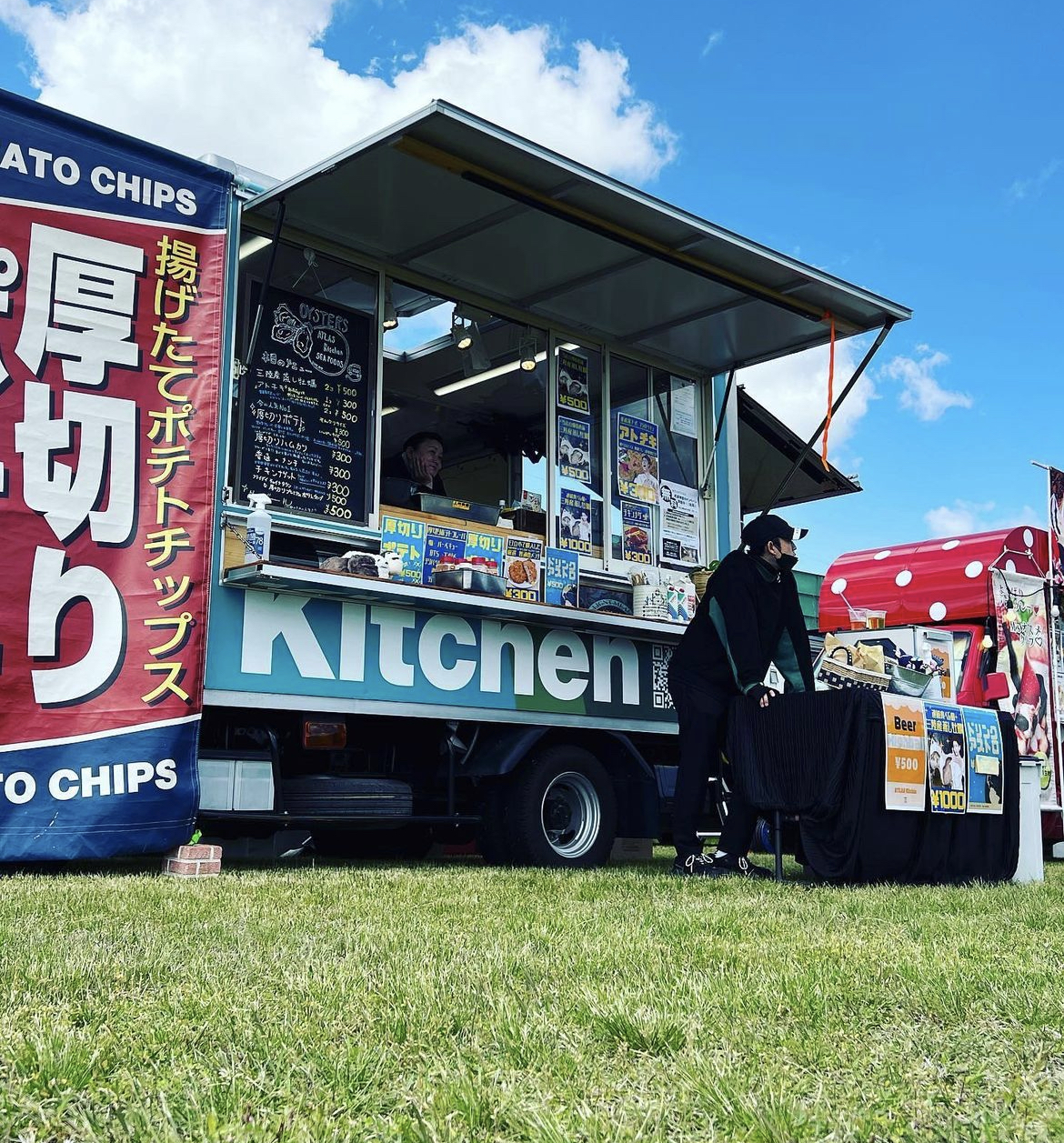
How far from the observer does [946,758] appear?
266 inches

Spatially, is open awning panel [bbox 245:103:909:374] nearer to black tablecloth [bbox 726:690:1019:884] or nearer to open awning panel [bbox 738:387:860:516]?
black tablecloth [bbox 726:690:1019:884]

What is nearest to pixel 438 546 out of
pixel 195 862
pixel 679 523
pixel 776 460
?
pixel 195 862

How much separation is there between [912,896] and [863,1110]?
12.7 feet

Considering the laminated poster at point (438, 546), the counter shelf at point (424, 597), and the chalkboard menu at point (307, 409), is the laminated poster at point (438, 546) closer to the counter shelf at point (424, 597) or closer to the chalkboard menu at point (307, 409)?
the counter shelf at point (424, 597)

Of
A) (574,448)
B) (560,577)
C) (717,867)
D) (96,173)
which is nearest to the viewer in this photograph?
(96,173)

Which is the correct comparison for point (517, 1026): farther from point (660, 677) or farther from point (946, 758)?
point (660, 677)

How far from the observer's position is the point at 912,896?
5.68 metres

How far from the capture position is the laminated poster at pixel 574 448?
920cm

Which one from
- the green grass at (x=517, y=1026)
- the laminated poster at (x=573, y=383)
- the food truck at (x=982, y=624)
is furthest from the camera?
the laminated poster at (x=573, y=383)

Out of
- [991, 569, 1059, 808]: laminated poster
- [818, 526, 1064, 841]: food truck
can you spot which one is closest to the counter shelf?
[818, 526, 1064, 841]: food truck

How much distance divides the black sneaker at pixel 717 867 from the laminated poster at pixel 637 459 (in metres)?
3.37

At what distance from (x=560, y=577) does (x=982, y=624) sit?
332cm

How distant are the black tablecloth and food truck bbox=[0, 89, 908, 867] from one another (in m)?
1.21

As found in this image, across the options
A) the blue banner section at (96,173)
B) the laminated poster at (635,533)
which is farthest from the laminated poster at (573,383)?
the blue banner section at (96,173)
